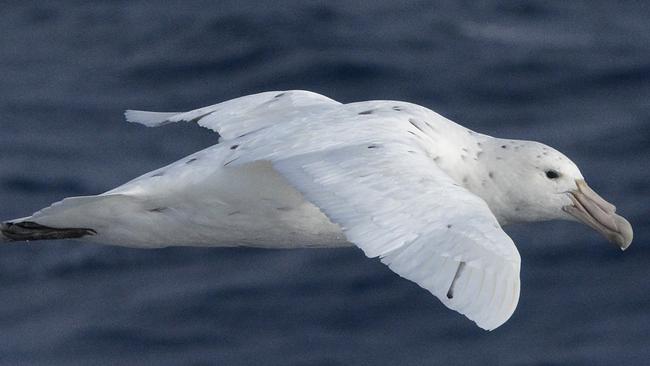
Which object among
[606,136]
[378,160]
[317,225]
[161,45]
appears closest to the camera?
[378,160]

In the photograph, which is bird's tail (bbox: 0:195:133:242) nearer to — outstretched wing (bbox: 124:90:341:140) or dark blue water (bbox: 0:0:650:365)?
outstretched wing (bbox: 124:90:341:140)

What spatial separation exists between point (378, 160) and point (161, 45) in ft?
22.6

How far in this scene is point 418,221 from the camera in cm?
1051

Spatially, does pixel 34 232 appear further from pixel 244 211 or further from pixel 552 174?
pixel 552 174

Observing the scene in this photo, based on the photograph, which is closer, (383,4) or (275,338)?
(275,338)

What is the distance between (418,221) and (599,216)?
2194 mm

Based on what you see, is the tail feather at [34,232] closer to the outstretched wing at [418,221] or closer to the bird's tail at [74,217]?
the bird's tail at [74,217]

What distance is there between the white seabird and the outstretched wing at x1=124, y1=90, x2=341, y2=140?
0.7 inches

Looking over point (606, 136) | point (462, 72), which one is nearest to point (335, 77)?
point (462, 72)

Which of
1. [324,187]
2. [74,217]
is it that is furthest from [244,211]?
[324,187]

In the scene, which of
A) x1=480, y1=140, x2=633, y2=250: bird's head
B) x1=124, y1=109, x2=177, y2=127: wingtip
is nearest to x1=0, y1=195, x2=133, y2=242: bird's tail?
x1=124, y1=109, x2=177, y2=127: wingtip

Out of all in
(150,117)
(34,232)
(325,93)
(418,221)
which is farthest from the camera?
(325,93)

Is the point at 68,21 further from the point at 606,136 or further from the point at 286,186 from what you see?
the point at 286,186

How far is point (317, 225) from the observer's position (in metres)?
12.0
